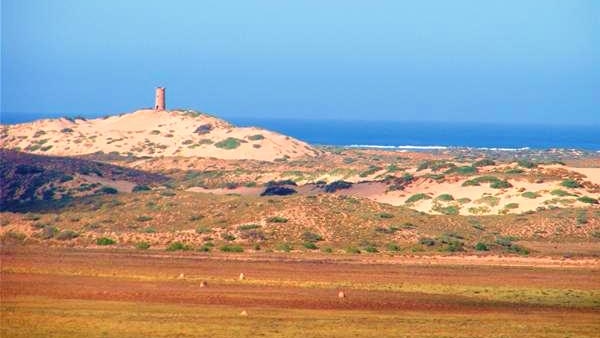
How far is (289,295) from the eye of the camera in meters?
40.4

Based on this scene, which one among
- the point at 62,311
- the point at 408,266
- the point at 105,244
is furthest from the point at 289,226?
the point at 62,311

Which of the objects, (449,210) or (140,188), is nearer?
(449,210)

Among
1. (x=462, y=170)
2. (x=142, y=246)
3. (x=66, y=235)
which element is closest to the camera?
(x=142, y=246)

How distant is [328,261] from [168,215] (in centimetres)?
1766

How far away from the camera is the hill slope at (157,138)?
132 meters

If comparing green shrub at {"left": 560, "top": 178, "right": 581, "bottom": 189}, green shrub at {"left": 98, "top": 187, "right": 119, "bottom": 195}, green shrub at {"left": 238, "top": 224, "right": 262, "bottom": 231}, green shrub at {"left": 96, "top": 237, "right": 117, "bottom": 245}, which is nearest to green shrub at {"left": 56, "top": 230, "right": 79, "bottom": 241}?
green shrub at {"left": 96, "top": 237, "right": 117, "bottom": 245}

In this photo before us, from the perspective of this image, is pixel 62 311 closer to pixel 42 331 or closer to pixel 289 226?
pixel 42 331

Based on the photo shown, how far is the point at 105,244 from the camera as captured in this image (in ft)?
196

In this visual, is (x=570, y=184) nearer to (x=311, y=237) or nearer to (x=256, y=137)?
(x=311, y=237)

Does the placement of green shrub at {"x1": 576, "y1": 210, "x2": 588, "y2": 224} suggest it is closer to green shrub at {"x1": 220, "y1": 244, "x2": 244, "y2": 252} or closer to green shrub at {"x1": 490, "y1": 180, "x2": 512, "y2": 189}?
green shrub at {"x1": 490, "y1": 180, "x2": 512, "y2": 189}

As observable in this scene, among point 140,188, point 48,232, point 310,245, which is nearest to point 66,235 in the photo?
point 48,232

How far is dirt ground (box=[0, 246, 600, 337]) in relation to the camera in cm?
3325

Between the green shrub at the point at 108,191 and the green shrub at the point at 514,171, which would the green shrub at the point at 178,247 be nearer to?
the green shrub at the point at 108,191

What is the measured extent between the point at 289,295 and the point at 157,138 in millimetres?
97631
